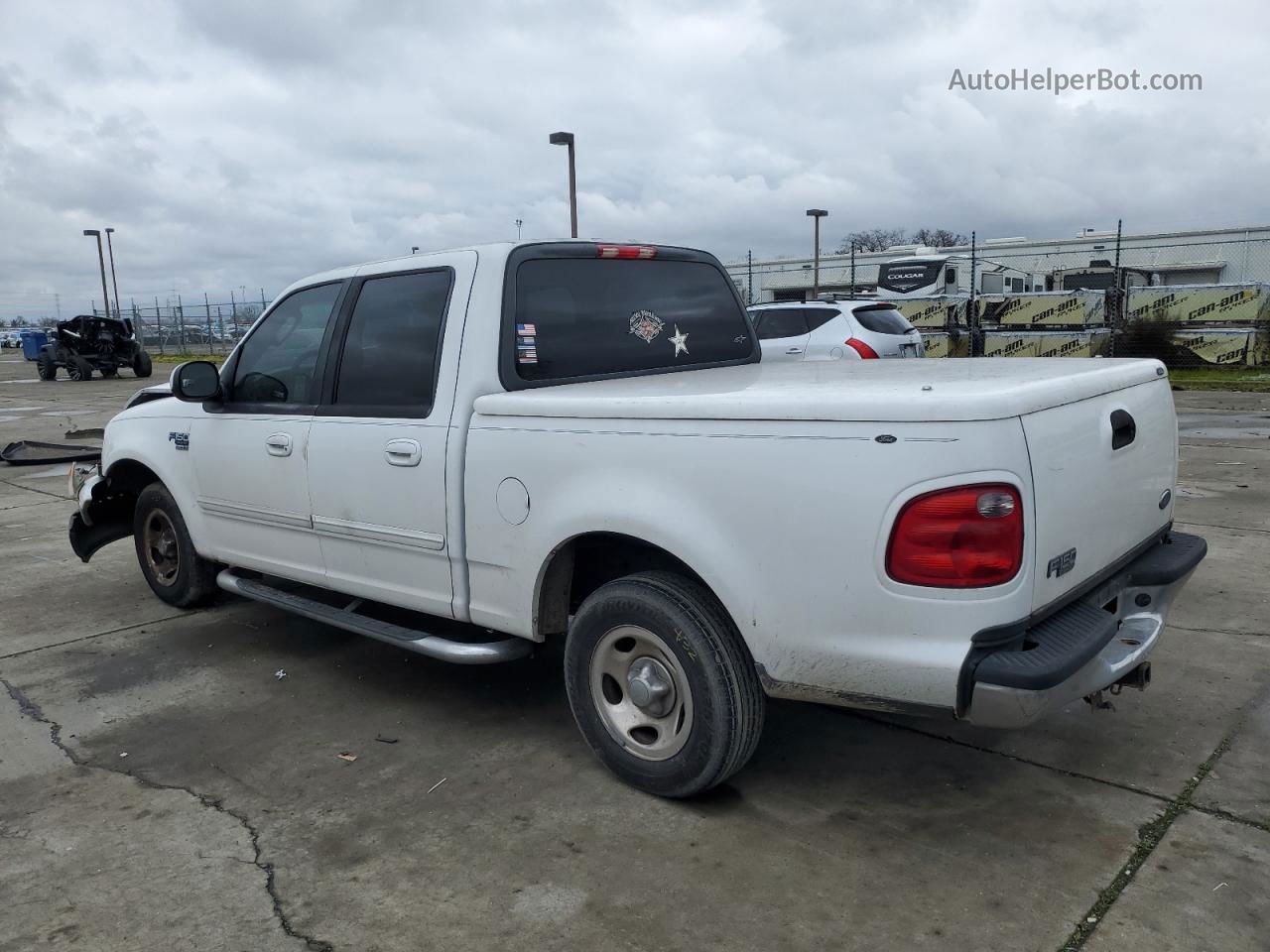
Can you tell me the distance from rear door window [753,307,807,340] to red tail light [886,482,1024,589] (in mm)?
11352

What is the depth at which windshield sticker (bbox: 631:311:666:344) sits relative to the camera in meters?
4.31

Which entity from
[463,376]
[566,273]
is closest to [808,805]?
[463,376]

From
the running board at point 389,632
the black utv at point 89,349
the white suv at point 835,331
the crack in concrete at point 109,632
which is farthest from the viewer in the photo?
the black utv at point 89,349

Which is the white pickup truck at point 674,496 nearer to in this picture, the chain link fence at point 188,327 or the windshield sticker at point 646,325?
the windshield sticker at point 646,325

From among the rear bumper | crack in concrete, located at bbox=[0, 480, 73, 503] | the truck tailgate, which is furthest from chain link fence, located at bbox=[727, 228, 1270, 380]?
the rear bumper

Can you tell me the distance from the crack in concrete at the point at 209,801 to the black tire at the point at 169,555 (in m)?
1.01

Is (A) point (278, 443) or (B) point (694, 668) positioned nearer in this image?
(B) point (694, 668)

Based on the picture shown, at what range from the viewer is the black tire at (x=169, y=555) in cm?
545

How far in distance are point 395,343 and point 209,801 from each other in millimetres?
1809

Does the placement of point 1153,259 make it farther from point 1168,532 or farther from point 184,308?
point 184,308

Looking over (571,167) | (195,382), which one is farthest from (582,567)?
(571,167)

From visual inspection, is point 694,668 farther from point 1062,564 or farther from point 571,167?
point 571,167

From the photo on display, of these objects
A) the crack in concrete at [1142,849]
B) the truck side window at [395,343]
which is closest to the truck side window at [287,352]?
the truck side window at [395,343]

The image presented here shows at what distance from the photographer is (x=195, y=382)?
4.74 meters
